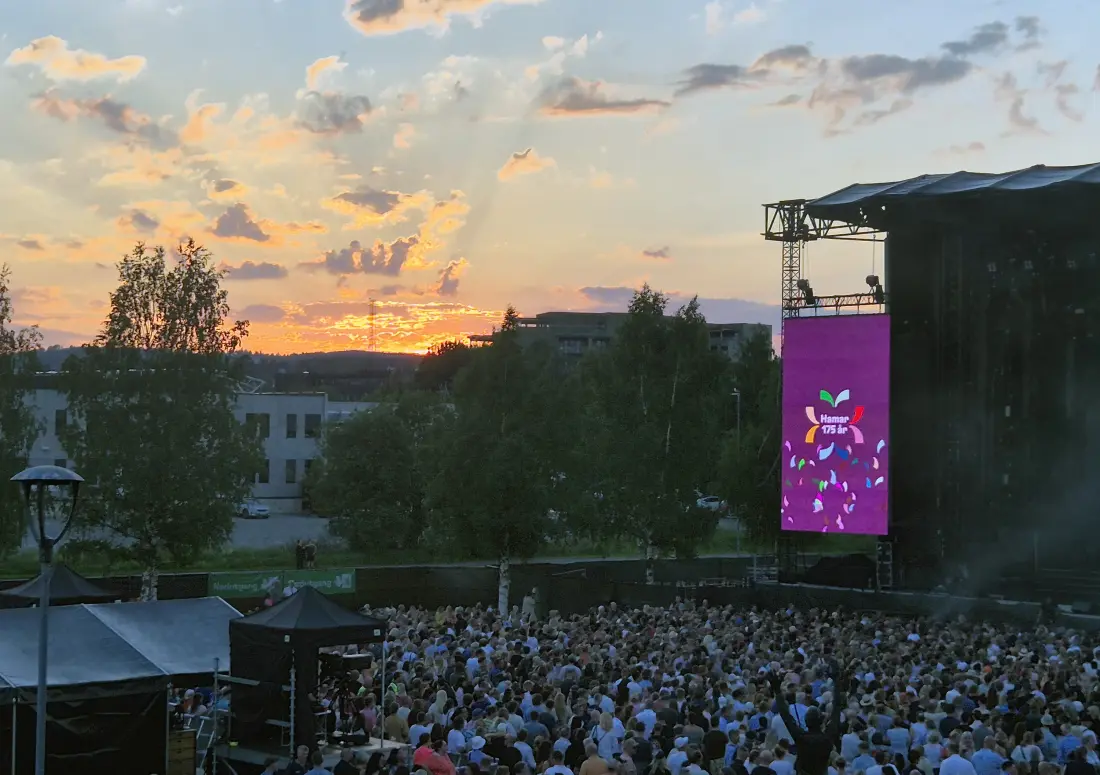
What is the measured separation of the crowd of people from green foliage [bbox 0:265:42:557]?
16506mm

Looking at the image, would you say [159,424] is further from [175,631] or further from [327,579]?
[175,631]

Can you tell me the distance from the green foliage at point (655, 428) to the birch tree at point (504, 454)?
4.55m

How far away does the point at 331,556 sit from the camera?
50.8m

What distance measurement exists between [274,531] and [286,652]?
48.7 meters

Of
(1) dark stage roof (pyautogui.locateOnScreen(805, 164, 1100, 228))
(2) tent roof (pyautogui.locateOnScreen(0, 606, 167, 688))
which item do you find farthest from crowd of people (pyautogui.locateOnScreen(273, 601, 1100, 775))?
(1) dark stage roof (pyautogui.locateOnScreen(805, 164, 1100, 228))

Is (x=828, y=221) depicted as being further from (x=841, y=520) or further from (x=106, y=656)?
(x=106, y=656)

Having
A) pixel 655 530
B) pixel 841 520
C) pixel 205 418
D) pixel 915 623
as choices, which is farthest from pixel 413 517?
pixel 915 623

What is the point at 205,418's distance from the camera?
33.4 meters

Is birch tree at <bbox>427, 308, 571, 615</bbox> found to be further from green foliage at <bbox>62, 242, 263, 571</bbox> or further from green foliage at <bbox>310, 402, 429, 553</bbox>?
green foliage at <bbox>310, 402, 429, 553</bbox>

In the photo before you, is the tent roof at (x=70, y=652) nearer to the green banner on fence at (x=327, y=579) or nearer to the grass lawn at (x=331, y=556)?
the green banner on fence at (x=327, y=579)

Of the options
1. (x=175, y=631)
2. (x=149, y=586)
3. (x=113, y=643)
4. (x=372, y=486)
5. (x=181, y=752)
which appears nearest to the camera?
(x=113, y=643)

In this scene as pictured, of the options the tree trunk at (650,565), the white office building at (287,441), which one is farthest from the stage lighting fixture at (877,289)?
the white office building at (287,441)

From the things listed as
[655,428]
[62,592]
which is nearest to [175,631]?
[62,592]

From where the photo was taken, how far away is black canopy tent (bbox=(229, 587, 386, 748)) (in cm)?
1341
